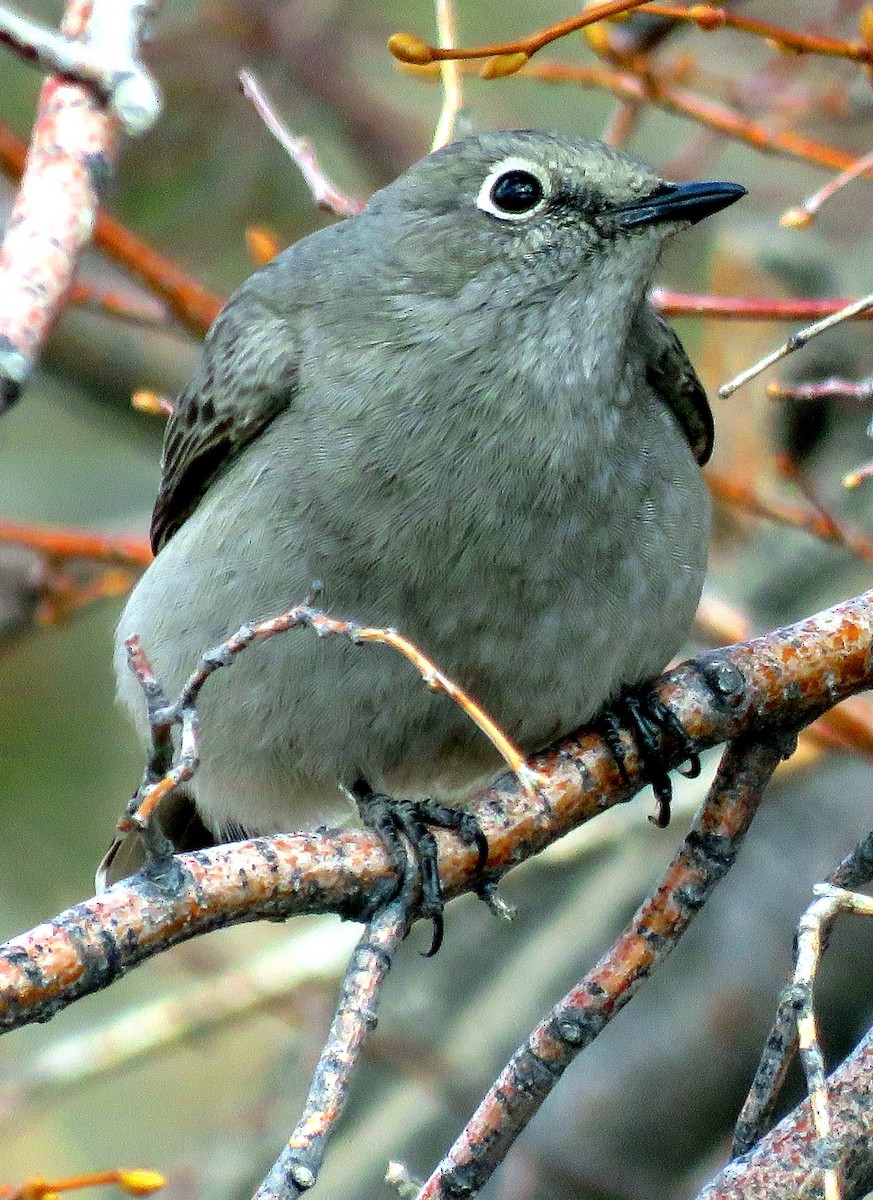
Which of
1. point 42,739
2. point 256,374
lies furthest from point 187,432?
point 42,739

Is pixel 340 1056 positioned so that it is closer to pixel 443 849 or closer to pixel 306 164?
pixel 443 849

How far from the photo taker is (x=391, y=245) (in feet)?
16.6

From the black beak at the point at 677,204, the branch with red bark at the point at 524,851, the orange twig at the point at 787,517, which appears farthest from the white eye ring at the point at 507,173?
the orange twig at the point at 787,517

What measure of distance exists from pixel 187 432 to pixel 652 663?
1738mm

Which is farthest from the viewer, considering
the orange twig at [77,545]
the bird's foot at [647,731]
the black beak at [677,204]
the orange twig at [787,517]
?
the orange twig at [77,545]

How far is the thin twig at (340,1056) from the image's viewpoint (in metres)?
2.69

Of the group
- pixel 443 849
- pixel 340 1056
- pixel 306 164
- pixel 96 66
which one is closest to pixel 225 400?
pixel 306 164

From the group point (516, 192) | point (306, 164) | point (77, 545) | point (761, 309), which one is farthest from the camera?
point (77, 545)

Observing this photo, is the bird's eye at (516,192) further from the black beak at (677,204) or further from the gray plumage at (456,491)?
the black beak at (677,204)

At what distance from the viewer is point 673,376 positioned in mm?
5281

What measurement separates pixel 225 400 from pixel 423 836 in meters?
1.73

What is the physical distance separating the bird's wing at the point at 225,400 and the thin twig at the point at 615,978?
5.72 ft

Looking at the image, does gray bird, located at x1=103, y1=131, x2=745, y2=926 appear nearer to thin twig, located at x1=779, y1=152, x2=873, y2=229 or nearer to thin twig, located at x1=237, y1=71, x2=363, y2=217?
thin twig, located at x1=237, y1=71, x2=363, y2=217

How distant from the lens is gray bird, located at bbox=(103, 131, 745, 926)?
466cm
